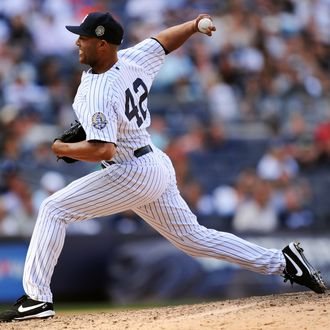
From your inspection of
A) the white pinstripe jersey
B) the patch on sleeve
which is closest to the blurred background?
the white pinstripe jersey

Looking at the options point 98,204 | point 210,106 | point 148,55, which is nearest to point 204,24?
point 148,55

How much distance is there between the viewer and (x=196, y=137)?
11336 mm

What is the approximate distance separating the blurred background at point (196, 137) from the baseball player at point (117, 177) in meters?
4.27

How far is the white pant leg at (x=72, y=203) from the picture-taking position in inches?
208

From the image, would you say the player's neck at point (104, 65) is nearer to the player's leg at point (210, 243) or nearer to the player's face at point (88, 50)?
the player's face at point (88, 50)

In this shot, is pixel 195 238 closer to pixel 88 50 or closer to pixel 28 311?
pixel 28 311

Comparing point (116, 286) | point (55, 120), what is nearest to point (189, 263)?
point (116, 286)

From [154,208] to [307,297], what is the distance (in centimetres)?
120

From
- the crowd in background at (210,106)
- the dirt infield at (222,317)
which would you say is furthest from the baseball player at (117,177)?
the crowd in background at (210,106)

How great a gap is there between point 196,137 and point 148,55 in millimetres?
5811

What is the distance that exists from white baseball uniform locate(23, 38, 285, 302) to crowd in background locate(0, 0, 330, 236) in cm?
480

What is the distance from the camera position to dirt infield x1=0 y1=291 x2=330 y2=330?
4883mm

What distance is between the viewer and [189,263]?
9.86m

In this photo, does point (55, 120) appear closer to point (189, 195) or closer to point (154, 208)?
point (189, 195)
